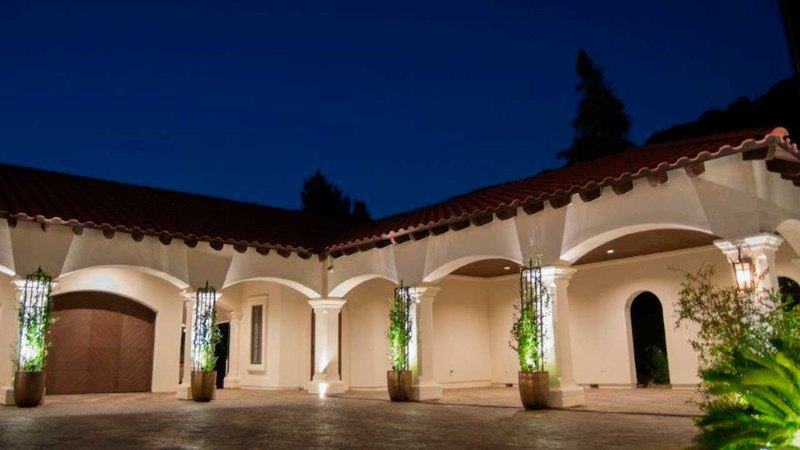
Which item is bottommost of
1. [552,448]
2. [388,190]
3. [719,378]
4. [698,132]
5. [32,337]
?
[552,448]

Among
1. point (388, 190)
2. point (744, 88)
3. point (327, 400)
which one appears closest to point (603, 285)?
point (327, 400)

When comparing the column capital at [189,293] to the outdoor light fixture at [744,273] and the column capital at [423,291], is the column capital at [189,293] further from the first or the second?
the outdoor light fixture at [744,273]

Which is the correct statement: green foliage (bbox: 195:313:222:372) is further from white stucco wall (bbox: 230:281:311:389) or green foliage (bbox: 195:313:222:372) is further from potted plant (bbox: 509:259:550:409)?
potted plant (bbox: 509:259:550:409)

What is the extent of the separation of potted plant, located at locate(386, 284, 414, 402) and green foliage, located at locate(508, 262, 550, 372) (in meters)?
2.94

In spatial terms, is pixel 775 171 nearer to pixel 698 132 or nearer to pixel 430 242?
pixel 430 242

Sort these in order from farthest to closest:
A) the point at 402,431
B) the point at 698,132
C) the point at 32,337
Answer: the point at 698,132
the point at 32,337
the point at 402,431

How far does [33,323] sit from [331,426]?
21.5 ft

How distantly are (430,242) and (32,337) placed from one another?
7664 millimetres

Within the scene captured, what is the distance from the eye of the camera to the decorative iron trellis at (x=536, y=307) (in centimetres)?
1132

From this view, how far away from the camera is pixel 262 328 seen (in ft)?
60.1

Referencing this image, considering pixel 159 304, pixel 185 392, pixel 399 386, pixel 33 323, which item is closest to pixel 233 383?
pixel 159 304

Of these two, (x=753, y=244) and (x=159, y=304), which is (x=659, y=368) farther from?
(x=159, y=304)

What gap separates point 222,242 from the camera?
46.6 ft

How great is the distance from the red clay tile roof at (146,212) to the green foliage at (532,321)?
593cm
